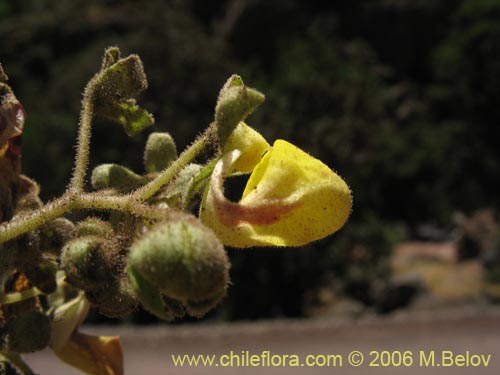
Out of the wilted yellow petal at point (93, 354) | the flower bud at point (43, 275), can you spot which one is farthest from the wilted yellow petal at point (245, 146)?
the wilted yellow petal at point (93, 354)

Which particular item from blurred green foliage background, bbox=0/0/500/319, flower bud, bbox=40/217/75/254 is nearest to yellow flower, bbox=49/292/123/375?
flower bud, bbox=40/217/75/254

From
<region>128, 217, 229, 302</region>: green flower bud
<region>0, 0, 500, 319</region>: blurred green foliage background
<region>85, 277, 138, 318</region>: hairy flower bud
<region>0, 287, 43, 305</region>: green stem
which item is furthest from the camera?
<region>0, 0, 500, 319</region>: blurred green foliage background

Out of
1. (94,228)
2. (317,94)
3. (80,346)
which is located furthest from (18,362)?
(317,94)

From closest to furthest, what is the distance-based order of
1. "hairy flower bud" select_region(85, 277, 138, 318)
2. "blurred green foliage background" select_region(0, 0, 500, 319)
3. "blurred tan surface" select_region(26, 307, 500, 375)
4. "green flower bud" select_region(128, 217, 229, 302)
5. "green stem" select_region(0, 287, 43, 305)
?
"green flower bud" select_region(128, 217, 229, 302), "hairy flower bud" select_region(85, 277, 138, 318), "green stem" select_region(0, 287, 43, 305), "blurred tan surface" select_region(26, 307, 500, 375), "blurred green foliage background" select_region(0, 0, 500, 319)

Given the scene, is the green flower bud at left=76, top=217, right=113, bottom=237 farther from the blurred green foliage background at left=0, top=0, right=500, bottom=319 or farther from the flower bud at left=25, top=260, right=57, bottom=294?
the blurred green foliage background at left=0, top=0, right=500, bottom=319

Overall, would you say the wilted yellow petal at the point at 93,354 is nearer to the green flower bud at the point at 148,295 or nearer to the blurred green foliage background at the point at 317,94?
the green flower bud at the point at 148,295
